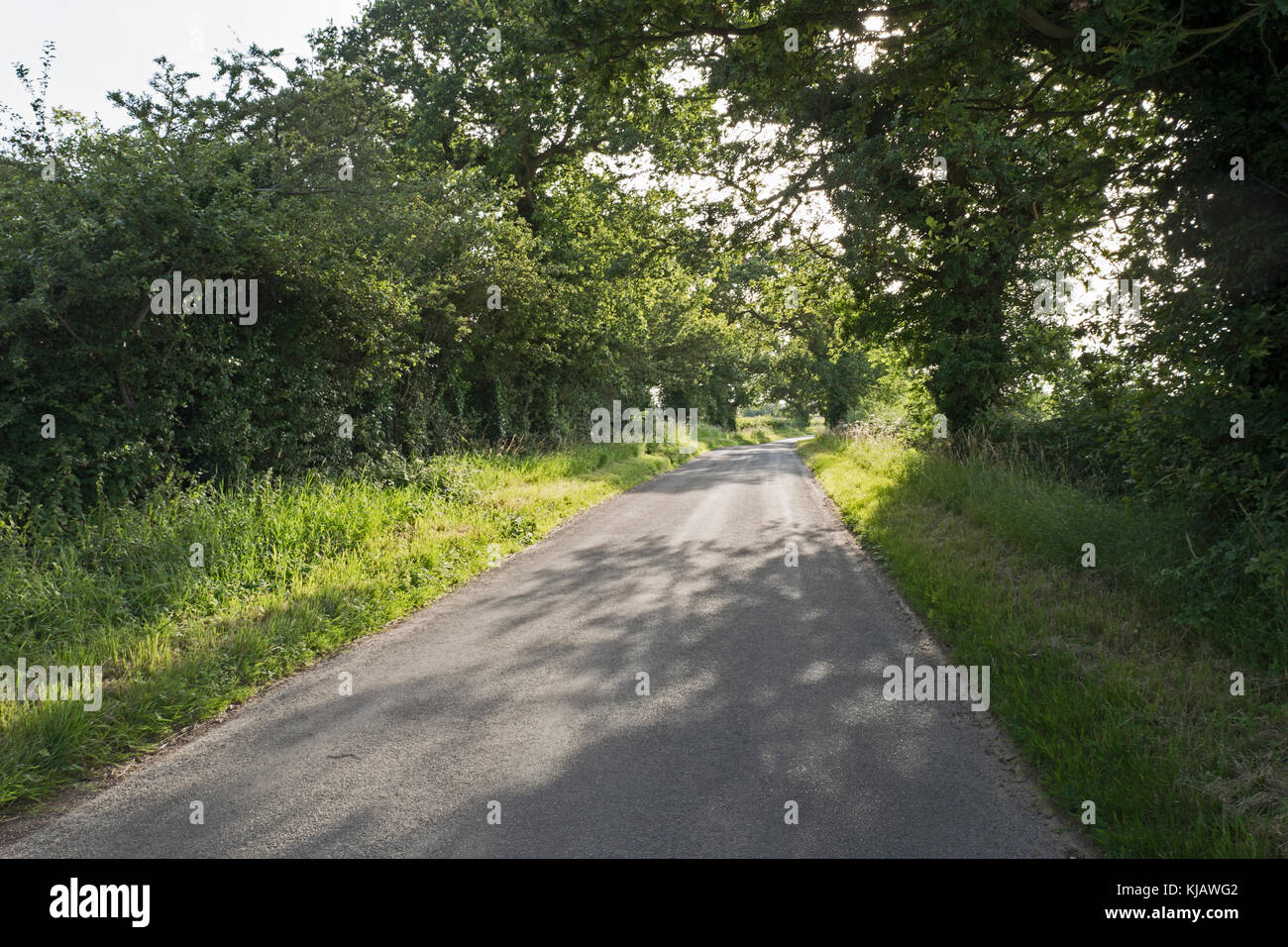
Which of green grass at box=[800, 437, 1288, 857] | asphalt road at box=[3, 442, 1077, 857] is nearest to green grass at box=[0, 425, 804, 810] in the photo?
asphalt road at box=[3, 442, 1077, 857]

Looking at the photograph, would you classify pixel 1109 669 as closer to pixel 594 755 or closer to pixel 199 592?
pixel 594 755

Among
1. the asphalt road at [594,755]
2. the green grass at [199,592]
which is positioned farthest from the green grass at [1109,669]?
the green grass at [199,592]

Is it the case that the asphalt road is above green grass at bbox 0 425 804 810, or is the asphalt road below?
below

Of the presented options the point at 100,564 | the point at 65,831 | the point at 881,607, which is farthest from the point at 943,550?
the point at 100,564

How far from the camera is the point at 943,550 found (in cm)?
830

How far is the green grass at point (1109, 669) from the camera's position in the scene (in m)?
3.25

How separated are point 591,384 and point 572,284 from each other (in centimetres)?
577

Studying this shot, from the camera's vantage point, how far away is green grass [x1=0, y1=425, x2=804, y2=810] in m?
4.35

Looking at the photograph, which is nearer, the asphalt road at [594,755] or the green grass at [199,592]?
the asphalt road at [594,755]

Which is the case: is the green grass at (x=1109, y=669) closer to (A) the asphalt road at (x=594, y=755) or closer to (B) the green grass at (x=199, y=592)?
(A) the asphalt road at (x=594, y=755)

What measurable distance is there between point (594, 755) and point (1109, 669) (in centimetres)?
343

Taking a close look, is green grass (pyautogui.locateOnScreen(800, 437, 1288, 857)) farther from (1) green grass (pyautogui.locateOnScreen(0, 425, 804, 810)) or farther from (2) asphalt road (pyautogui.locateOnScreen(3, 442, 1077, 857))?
(1) green grass (pyautogui.locateOnScreen(0, 425, 804, 810))

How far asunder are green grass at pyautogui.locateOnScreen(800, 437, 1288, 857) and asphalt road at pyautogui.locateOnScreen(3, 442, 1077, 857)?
326 mm

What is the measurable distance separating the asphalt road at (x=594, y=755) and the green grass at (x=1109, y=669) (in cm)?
33
